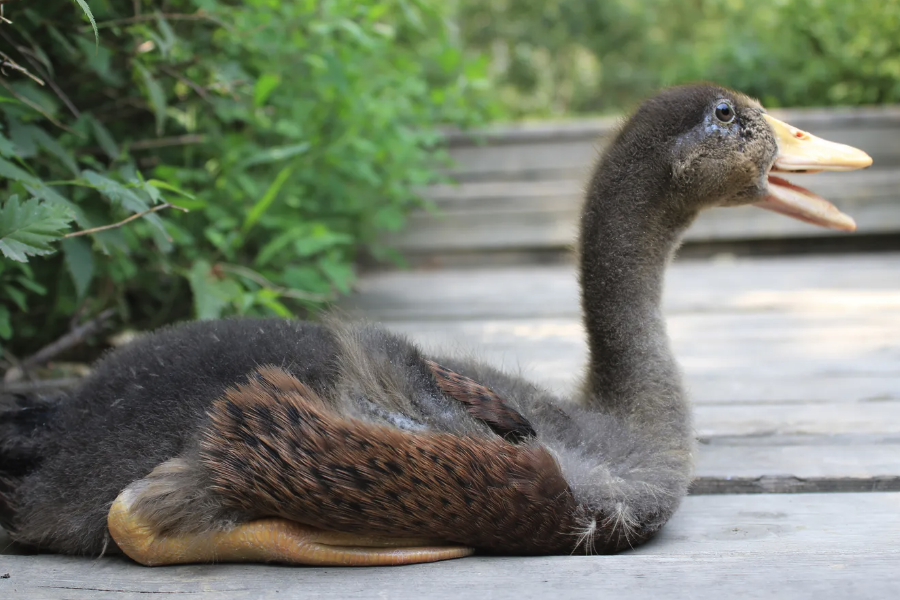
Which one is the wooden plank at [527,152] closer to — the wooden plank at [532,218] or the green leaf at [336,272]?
the wooden plank at [532,218]

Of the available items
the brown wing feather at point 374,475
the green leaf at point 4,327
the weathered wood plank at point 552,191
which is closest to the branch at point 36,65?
the green leaf at point 4,327

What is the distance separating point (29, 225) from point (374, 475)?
937 millimetres

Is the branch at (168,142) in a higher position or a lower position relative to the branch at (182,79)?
lower

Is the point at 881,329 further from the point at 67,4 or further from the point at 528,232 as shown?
the point at 67,4

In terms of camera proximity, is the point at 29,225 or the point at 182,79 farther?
the point at 182,79

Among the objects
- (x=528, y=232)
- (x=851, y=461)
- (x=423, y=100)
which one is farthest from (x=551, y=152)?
(x=851, y=461)

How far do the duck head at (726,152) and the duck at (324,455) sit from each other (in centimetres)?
54

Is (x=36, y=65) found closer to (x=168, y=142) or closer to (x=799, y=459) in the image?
(x=168, y=142)

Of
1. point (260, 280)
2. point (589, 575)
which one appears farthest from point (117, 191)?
point (589, 575)

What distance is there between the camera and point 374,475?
1524mm

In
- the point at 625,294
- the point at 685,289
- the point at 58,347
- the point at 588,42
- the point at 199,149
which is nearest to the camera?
the point at 625,294

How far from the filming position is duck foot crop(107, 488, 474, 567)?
160 centimetres

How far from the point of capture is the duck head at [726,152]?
2.12 m

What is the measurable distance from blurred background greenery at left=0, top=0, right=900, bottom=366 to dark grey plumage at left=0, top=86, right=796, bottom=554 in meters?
0.39
